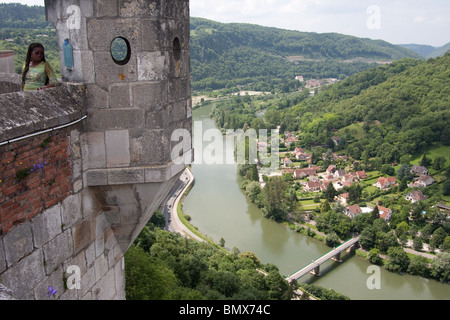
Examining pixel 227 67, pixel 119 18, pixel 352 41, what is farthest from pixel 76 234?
pixel 352 41

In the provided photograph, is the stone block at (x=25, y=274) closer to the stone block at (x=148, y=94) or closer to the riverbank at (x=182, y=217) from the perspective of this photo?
the stone block at (x=148, y=94)

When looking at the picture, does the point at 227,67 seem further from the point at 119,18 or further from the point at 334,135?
the point at 119,18

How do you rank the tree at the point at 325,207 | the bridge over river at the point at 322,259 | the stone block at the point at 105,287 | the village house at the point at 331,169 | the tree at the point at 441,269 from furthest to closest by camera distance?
the village house at the point at 331,169
the tree at the point at 325,207
the tree at the point at 441,269
the bridge over river at the point at 322,259
the stone block at the point at 105,287

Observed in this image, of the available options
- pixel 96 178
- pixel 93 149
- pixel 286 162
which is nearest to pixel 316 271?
pixel 96 178

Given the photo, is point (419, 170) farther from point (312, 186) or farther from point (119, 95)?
point (119, 95)

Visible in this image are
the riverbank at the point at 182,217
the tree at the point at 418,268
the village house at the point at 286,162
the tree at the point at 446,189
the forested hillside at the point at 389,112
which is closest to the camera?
the tree at the point at 418,268

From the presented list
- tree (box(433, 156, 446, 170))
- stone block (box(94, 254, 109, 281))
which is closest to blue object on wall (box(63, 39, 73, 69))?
stone block (box(94, 254, 109, 281))

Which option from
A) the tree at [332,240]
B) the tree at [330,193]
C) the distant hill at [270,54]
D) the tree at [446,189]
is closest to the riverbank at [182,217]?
the tree at [332,240]

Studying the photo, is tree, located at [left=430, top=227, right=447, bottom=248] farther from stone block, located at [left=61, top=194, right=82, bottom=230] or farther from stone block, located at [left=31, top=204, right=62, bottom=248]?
stone block, located at [left=31, top=204, right=62, bottom=248]
